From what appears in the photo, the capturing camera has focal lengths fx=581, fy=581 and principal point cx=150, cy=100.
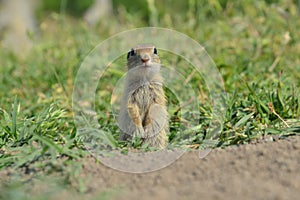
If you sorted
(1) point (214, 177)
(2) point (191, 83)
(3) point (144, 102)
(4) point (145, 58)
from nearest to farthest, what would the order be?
(1) point (214, 177) → (4) point (145, 58) → (3) point (144, 102) → (2) point (191, 83)

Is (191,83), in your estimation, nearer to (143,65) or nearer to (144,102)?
(144,102)

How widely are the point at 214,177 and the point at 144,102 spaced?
1.23m

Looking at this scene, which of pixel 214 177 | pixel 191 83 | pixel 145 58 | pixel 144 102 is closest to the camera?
pixel 214 177

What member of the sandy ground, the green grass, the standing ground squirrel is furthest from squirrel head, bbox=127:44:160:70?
the sandy ground

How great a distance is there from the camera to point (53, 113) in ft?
12.5

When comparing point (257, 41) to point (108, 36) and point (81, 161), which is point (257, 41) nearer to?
point (108, 36)

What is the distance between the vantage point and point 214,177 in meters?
2.65

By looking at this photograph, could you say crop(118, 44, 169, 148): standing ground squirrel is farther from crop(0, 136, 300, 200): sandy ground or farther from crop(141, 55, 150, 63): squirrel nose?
crop(0, 136, 300, 200): sandy ground

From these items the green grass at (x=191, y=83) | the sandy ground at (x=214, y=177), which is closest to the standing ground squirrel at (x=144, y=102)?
the green grass at (x=191, y=83)

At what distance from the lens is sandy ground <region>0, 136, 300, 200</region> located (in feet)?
7.89

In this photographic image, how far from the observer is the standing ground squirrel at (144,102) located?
3648 mm

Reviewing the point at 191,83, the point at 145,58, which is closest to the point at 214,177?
the point at 145,58

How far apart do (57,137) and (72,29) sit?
11.7ft

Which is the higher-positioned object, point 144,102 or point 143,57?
point 143,57
